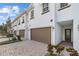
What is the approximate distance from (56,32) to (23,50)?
75.8 inches

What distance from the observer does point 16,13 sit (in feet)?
20.2

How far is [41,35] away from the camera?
7387mm

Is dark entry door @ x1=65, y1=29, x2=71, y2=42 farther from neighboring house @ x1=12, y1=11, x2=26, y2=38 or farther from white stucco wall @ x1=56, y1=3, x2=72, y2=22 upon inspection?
neighboring house @ x1=12, y1=11, x2=26, y2=38

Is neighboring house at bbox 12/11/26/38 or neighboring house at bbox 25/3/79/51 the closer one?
neighboring house at bbox 12/11/26/38

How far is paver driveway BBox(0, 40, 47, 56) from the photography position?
6.00 m

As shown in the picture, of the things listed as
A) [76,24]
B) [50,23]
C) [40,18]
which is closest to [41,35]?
[50,23]

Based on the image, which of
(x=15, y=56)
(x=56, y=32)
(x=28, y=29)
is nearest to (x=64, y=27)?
(x=56, y=32)

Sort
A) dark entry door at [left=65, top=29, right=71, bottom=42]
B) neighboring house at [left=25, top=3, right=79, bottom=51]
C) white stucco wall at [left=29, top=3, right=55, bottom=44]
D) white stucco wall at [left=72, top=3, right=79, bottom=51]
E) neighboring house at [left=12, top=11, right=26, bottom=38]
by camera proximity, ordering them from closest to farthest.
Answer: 1. white stucco wall at [left=72, top=3, right=79, bottom=51]
2. neighboring house at [left=12, top=11, right=26, bottom=38]
3. neighboring house at [left=25, top=3, right=79, bottom=51]
4. dark entry door at [left=65, top=29, right=71, bottom=42]
5. white stucco wall at [left=29, top=3, right=55, bottom=44]

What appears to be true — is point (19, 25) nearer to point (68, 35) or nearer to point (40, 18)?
point (40, 18)

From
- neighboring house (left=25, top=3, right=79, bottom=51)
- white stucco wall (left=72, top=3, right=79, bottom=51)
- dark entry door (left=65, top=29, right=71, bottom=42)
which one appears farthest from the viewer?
dark entry door (left=65, top=29, right=71, bottom=42)

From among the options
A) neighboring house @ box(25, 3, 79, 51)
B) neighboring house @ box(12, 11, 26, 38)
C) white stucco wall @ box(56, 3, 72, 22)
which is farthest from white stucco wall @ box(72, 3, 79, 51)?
neighboring house @ box(12, 11, 26, 38)

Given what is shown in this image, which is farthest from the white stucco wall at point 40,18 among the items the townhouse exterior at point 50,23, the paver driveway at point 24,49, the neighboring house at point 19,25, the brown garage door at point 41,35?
the paver driveway at point 24,49

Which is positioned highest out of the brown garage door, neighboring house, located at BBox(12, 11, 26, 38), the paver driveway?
neighboring house, located at BBox(12, 11, 26, 38)

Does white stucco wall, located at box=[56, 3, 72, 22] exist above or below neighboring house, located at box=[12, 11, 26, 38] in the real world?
above
